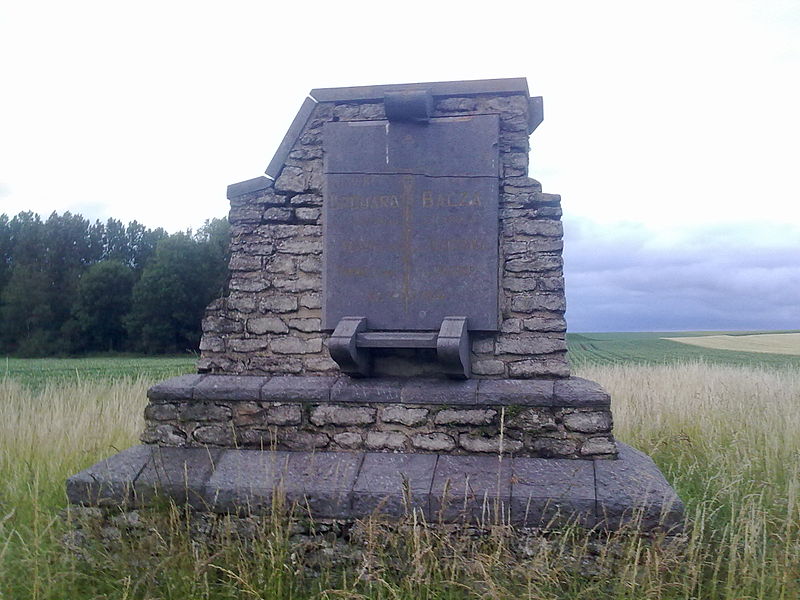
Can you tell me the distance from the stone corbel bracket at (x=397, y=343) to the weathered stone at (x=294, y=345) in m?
0.29

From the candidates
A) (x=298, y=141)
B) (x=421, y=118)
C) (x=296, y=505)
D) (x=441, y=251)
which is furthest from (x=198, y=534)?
(x=421, y=118)

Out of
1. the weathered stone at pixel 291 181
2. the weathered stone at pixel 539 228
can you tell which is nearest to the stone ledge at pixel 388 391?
the weathered stone at pixel 539 228

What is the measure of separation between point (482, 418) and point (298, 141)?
2.38m

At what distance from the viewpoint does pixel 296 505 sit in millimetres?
4012

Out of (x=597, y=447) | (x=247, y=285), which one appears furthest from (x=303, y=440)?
(x=597, y=447)

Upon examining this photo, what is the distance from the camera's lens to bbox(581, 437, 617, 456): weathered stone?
432 centimetres

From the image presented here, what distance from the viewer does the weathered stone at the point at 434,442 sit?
14.6ft

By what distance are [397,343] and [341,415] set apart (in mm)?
636

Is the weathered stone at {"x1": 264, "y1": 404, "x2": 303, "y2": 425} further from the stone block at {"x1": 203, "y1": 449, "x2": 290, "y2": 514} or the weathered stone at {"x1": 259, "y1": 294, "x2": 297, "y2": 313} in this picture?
the weathered stone at {"x1": 259, "y1": 294, "x2": 297, "y2": 313}

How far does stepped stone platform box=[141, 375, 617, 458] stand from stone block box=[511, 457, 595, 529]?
0.83 ft

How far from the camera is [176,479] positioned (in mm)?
4320

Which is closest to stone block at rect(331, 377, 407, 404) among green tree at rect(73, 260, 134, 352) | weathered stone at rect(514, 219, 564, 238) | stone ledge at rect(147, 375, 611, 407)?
stone ledge at rect(147, 375, 611, 407)

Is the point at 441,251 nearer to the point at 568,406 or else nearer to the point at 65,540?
the point at 568,406

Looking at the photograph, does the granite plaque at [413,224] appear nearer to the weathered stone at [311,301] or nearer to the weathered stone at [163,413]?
the weathered stone at [311,301]
